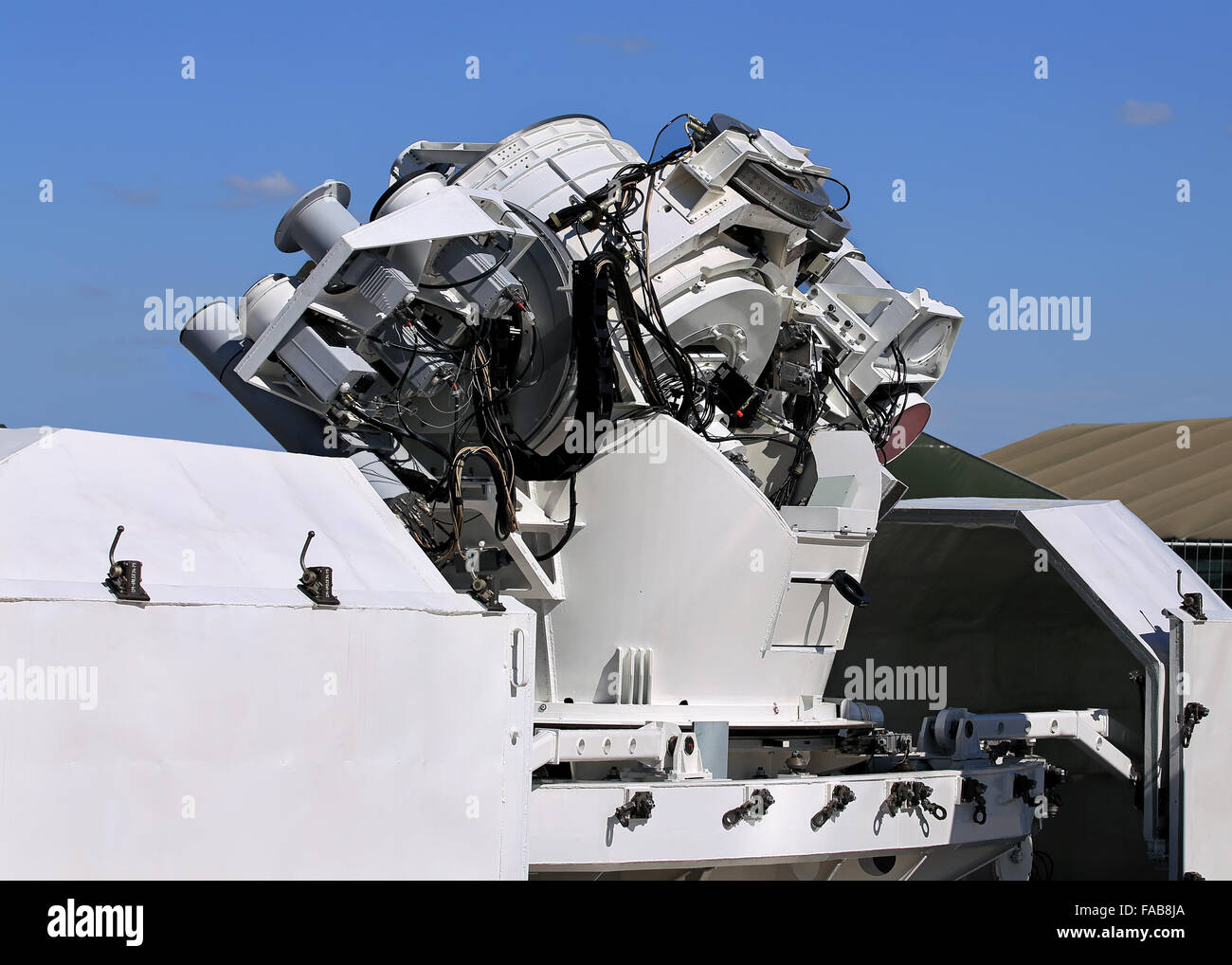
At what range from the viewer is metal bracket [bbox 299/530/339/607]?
22.7 ft

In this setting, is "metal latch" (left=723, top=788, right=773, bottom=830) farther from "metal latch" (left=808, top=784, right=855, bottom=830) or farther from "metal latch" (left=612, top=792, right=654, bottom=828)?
"metal latch" (left=612, top=792, right=654, bottom=828)

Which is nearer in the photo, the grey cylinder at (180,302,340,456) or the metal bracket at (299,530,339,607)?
the metal bracket at (299,530,339,607)

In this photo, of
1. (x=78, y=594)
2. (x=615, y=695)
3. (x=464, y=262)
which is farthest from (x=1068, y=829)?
(x=78, y=594)

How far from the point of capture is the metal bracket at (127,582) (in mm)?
6184

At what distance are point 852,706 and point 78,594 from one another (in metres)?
7.37

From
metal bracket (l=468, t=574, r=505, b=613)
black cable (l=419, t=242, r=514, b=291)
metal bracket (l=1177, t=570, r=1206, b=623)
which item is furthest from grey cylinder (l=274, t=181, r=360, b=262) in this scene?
metal bracket (l=1177, t=570, r=1206, b=623)

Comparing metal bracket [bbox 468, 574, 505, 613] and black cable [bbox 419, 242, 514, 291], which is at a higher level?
black cable [bbox 419, 242, 514, 291]

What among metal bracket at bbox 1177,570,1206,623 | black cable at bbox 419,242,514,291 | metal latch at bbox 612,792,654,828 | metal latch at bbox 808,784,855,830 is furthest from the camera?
metal bracket at bbox 1177,570,1206,623

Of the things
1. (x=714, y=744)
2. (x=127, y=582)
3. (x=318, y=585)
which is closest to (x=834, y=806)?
(x=714, y=744)

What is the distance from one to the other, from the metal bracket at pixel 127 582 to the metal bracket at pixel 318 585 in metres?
0.87

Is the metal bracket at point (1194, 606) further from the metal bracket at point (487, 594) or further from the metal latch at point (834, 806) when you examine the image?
the metal bracket at point (487, 594)

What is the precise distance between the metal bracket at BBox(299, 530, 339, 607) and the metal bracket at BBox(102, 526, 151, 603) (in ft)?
2.86

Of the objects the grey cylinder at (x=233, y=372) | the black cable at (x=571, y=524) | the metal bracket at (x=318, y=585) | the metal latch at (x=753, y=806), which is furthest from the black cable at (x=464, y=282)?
the metal latch at (x=753, y=806)

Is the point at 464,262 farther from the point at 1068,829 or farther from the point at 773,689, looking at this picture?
the point at 1068,829
